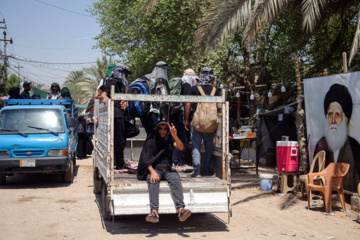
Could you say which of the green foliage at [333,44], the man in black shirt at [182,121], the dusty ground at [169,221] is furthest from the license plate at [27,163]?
the green foliage at [333,44]

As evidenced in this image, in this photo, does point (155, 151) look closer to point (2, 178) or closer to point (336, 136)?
point (336, 136)

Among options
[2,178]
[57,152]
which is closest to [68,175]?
[57,152]

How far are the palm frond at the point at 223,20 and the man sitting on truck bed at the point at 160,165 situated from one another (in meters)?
4.59

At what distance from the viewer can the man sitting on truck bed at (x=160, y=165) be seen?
569cm

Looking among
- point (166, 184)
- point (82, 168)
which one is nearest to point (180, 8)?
point (82, 168)

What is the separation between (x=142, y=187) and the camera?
225 inches

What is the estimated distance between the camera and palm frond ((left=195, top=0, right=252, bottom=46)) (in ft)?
33.3

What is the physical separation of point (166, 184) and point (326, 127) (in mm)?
4518

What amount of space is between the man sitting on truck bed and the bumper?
13.7 feet

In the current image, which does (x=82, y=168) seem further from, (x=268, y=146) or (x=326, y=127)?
(x=326, y=127)

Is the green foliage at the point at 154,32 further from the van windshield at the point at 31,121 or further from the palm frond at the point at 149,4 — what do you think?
the van windshield at the point at 31,121

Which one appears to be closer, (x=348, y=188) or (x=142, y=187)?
(x=142, y=187)

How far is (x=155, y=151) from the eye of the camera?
20.8 ft

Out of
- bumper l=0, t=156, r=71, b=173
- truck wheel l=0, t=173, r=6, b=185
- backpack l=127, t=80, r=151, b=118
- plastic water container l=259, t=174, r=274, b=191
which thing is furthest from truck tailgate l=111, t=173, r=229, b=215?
truck wheel l=0, t=173, r=6, b=185
